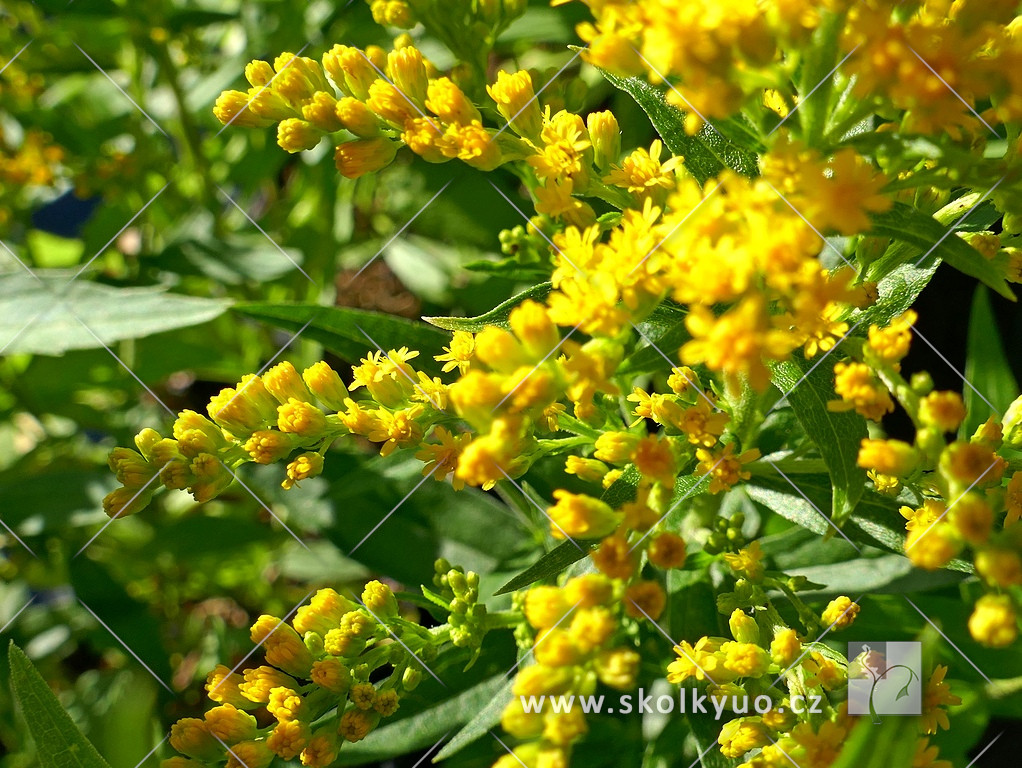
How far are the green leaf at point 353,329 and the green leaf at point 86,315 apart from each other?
0.33 metres

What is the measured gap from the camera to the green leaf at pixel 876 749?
3.47ft

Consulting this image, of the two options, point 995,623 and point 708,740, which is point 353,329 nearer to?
point 708,740

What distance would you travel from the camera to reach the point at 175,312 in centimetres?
223

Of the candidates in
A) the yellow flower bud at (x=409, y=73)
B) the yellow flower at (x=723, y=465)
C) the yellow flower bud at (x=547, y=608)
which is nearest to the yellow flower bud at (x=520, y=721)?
the yellow flower bud at (x=547, y=608)

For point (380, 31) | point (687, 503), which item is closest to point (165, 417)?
point (380, 31)

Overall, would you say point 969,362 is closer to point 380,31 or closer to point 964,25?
point 964,25

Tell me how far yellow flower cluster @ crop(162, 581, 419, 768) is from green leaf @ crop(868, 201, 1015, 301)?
1078 mm

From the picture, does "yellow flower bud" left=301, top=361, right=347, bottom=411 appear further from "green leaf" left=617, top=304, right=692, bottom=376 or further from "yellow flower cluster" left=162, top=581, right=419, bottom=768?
"green leaf" left=617, top=304, right=692, bottom=376

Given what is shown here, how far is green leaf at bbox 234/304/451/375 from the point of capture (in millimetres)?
1838

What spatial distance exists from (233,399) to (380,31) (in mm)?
1626

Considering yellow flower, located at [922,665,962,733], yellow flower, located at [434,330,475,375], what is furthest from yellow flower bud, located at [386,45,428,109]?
yellow flower, located at [922,665,962,733]

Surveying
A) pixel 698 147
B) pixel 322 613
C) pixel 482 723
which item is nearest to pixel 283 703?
pixel 322 613

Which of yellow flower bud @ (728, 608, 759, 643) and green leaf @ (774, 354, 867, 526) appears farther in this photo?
yellow flower bud @ (728, 608, 759, 643)

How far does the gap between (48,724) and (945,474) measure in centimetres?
155
